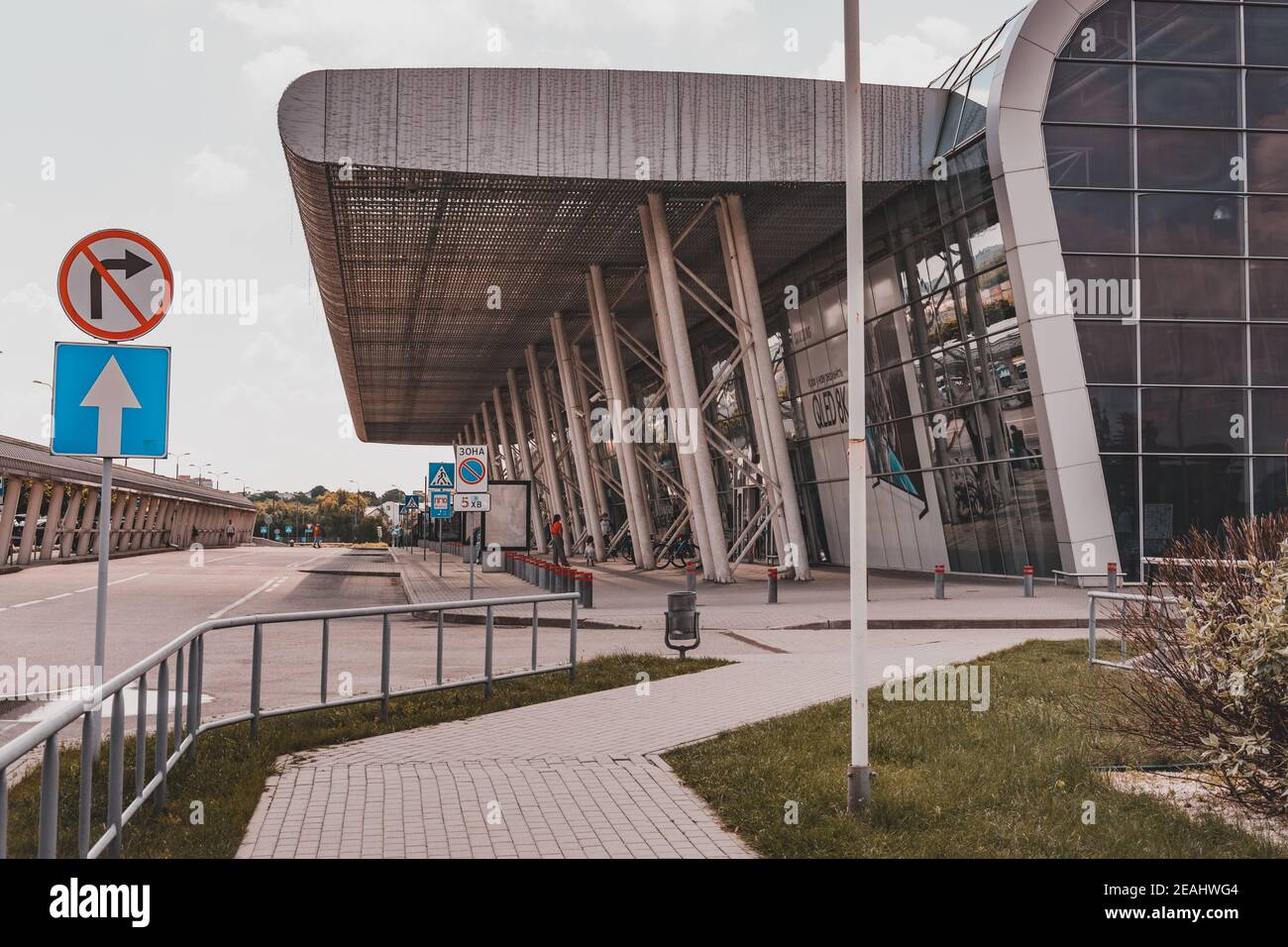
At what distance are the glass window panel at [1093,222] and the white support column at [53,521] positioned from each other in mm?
34943

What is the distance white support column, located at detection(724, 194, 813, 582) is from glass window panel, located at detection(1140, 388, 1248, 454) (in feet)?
26.3

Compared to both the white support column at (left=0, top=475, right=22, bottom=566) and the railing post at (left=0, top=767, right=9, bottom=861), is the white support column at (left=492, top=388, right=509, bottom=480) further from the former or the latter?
the railing post at (left=0, top=767, right=9, bottom=861)

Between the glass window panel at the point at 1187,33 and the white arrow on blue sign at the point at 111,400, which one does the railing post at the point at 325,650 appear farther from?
the glass window panel at the point at 1187,33

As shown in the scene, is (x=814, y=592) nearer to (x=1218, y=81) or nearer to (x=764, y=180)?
(x=764, y=180)

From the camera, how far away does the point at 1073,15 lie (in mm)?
26297

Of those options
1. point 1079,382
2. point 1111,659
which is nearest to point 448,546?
point 1079,382

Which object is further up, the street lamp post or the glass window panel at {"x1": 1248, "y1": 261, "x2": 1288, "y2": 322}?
the glass window panel at {"x1": 1248, "y1": 261, "x2": 1288, "y2": 322}

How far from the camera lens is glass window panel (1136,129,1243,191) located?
26.5 meters

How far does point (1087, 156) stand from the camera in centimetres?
2631

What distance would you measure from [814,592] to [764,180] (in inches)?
368

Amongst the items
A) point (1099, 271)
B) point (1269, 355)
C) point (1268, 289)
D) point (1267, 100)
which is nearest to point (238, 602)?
point (1099, 271)

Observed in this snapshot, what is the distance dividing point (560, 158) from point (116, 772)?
2162cm

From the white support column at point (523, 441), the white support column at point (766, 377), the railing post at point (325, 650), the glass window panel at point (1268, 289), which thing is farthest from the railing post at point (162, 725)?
the white support column at point (523, 441)

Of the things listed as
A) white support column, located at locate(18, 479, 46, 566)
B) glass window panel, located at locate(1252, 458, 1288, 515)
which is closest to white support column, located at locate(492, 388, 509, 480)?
white support column, located at locate(18, 479, 46, 566)
